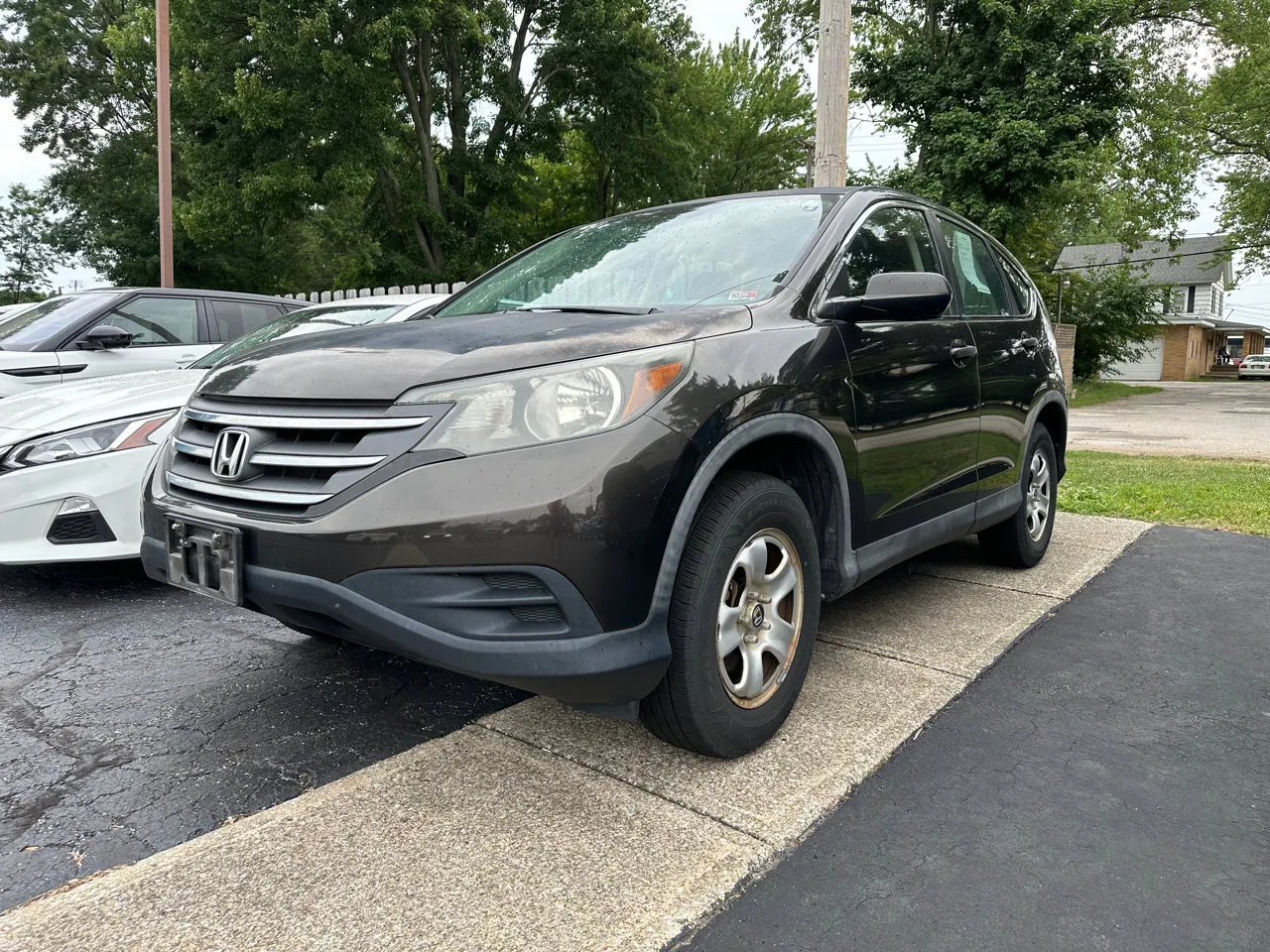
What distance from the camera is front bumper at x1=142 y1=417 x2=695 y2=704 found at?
82.7 inches

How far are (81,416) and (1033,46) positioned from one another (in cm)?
1691

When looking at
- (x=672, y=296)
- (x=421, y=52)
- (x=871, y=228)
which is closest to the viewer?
(x=672, y=296)

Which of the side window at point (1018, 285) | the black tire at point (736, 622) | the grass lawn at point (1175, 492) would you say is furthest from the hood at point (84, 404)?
the grass lawn at point (1175, 492)

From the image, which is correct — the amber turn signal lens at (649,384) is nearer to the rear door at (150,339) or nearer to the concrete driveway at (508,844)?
the concrete driveway at (508,844)

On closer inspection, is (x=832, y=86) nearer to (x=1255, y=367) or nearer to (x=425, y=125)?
(x=425, y=125)

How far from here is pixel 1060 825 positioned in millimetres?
2326

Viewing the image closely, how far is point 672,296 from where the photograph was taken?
3.01 metres

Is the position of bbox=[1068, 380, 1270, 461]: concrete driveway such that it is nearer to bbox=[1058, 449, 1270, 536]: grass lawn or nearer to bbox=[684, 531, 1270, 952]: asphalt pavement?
→ bbox=[1058, 449, 1270, 536]: grass lawn

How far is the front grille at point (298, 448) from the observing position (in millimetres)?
2195

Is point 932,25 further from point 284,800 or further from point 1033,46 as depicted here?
point 284,800

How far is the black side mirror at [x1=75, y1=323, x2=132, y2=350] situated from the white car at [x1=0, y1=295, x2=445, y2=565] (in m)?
2.22

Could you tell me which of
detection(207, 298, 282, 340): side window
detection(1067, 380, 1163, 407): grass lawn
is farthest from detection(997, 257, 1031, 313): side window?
detection(1067, 380, 1163, 407): grass lawn

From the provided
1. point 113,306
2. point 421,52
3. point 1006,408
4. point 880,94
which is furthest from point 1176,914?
point 421,52

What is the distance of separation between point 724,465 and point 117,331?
5.74 metres
